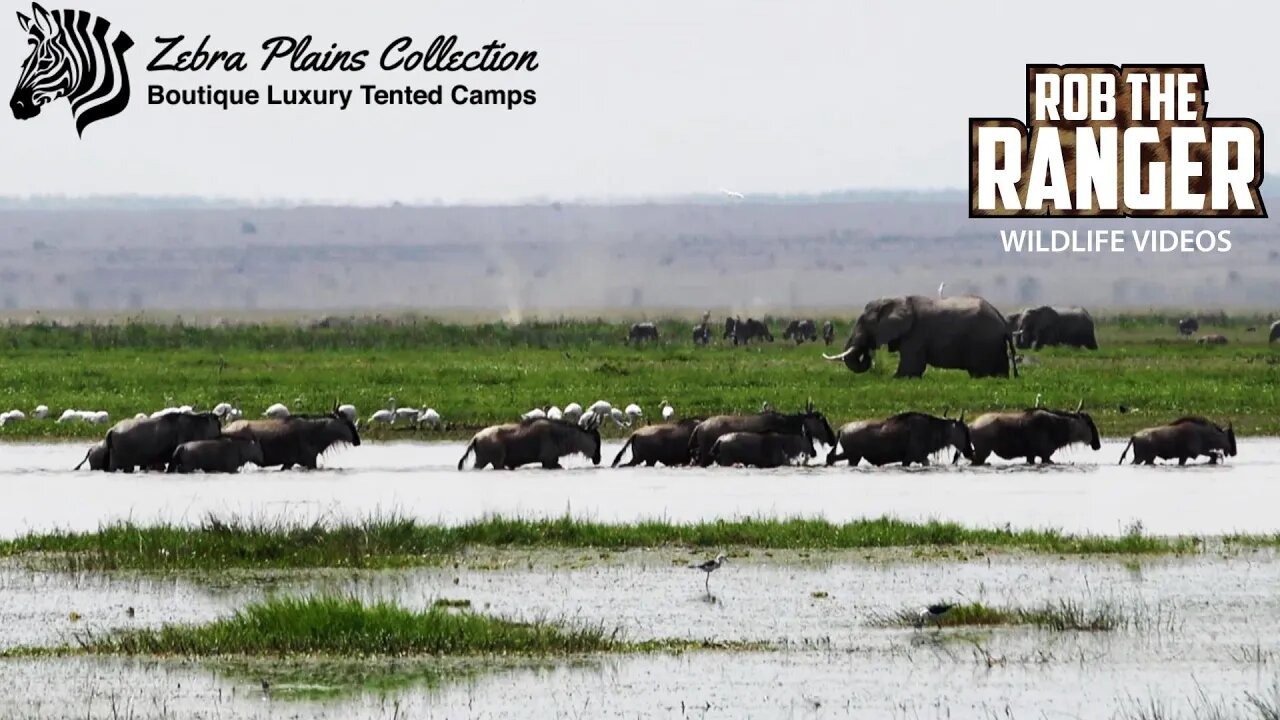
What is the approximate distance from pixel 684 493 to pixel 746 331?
47.4 metres

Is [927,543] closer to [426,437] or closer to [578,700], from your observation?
[578,700]

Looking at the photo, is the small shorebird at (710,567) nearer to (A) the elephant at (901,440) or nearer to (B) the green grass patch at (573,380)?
(A) the elephant at (901,440)

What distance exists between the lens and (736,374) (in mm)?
44469

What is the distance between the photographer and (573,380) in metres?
A: 42.8

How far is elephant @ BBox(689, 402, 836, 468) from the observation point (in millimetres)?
27438

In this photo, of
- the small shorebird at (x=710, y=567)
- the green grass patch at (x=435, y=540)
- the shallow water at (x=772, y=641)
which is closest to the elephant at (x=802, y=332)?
the green grass patch at (x=435, y=540)

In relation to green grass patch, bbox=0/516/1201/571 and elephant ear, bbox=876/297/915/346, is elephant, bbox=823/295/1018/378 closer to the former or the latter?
elephant ear, bbox=876/297/915/346

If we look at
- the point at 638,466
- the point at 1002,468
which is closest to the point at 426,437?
the point at 638,466

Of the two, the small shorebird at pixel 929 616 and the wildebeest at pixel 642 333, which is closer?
the small shorebird at pixel 929 616

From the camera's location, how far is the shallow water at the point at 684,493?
22.0 metres

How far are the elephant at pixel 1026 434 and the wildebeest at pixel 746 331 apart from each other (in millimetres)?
41682

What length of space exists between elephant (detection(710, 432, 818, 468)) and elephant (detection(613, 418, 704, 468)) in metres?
0.58

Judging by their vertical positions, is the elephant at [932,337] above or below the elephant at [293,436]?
above

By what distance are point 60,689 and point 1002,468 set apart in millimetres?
16523
